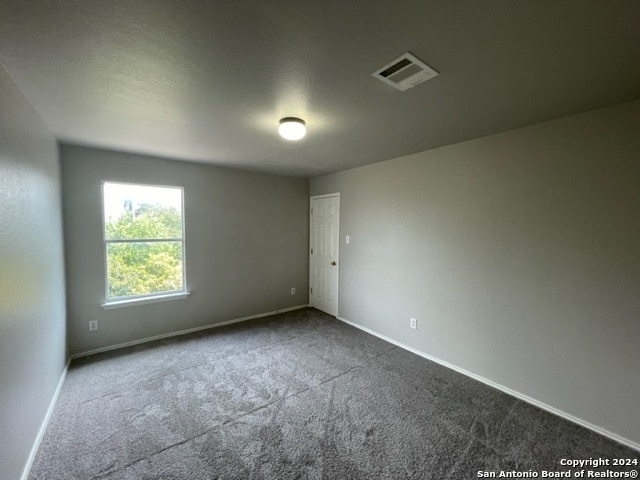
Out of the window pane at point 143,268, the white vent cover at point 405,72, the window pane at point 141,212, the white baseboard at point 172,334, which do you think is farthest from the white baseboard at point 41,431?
the white vent cover at point 405,72

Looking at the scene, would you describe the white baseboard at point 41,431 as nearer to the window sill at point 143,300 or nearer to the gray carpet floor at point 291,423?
the gray carpet floor at point 291,423

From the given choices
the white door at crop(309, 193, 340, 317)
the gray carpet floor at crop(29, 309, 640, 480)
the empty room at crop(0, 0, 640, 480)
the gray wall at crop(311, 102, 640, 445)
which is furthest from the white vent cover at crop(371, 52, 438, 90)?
the white door at crop(309, 193, 340, 317)

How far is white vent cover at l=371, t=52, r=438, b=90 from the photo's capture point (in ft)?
4.91

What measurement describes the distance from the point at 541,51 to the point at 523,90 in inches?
17.2

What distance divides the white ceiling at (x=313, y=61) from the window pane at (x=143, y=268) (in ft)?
4.95

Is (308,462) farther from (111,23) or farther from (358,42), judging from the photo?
(111,23)

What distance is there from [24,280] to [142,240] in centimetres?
183

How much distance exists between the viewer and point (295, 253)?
16.4ft

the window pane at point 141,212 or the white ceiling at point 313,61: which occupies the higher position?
the white ceiling at point 313,61

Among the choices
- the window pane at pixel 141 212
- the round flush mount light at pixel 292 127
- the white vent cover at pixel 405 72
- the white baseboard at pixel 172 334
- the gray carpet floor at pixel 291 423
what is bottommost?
the gray carpet floor at pixel 291 423

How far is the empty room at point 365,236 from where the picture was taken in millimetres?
1360

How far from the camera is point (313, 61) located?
1.49m

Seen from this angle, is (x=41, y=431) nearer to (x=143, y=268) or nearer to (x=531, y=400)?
(x=143, y=268)

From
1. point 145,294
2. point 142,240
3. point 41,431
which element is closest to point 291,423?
point 41,431
